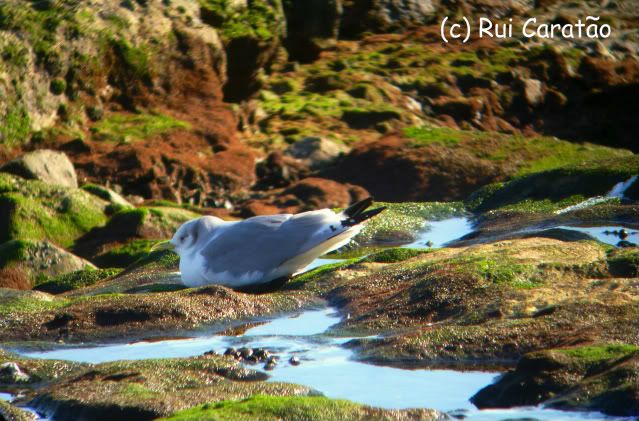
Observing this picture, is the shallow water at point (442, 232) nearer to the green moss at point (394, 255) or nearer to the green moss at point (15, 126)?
the green moss at point (394, 255)

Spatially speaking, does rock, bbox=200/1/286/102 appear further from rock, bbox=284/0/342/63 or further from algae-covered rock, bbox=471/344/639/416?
algae-covered rock, bbox=471/344/639/416

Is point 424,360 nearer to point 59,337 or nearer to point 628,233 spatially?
point 59,337

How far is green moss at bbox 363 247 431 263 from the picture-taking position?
8.97m

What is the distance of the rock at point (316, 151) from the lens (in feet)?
53.3

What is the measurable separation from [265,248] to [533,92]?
1372cm

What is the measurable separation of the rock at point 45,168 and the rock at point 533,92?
10095mm

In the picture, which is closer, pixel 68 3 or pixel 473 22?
pixel 68 3

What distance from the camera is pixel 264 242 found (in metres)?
8.69

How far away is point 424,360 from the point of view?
570 cm

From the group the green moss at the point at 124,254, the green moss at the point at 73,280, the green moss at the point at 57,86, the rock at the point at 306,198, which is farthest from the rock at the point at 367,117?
the green moss at the point at 73,280

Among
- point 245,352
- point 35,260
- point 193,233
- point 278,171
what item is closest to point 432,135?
point 278,171

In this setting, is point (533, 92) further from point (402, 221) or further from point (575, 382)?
point (575, 382)

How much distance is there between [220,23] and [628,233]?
432 inches

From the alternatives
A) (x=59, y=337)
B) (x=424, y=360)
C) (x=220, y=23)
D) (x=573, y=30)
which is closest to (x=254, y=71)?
(x=220, y=23)
